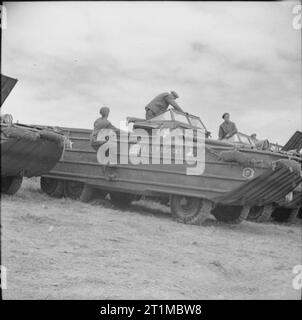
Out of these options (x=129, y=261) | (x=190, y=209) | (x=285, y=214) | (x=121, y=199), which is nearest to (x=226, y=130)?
(x=190, y=209)

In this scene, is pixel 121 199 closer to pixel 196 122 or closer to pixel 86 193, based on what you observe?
pixel 86 193

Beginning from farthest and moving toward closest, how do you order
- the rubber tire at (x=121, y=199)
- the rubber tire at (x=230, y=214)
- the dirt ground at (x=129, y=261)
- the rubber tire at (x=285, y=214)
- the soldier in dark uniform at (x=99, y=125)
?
the rubber tire at (x=285, y=214), the rubber tire at (x=121, y=199), the rubber tire at (x=230, y=214), the soldier in dark uniform at (x=99, y=125), the dirt ground at (x=129, y=261)

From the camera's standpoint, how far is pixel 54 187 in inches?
339

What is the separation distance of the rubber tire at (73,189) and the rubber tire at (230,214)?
252 cm

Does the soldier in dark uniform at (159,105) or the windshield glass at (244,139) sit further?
the windshield glass at (244,139)

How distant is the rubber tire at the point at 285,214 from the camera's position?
1007 centimetres

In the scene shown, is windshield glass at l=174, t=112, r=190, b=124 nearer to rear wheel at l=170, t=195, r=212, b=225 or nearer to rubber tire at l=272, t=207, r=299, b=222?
rear wheel at l=170, t=195, r=212, b=225

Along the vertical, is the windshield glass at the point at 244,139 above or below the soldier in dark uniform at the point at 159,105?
below

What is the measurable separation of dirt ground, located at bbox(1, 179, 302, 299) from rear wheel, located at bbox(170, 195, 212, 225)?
35.0 inches

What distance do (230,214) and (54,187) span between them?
3256 millimetres

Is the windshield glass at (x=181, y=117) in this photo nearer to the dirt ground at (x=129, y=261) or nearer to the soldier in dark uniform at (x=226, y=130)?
the soldier in dark uniform at (x=226, y=130)

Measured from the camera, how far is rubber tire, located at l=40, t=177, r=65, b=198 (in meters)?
8.57

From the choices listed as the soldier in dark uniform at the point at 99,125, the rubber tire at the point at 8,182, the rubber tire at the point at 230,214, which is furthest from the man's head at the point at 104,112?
the rubber tire at the point at 8,182
